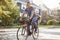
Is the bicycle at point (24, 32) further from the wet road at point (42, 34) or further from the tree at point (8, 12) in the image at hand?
the tree at point (8, 12)

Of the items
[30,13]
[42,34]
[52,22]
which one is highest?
[30,13]

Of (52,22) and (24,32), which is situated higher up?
(52,22)

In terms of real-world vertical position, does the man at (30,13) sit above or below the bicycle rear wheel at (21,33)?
above

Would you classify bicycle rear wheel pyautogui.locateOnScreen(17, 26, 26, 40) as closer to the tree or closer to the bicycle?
the bicycle

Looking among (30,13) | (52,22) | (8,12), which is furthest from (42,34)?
(8,12)

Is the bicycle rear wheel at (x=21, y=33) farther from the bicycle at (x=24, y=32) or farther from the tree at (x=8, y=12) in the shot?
the tree at (x=8, y=12)

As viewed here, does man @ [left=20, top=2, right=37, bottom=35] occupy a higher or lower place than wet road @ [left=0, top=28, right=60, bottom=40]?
higher

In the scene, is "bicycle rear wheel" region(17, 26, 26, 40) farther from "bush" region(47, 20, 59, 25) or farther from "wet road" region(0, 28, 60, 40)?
"bush" region(47, 20, 59, 25)

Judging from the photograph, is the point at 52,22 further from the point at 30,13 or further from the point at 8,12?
the point at 8,12

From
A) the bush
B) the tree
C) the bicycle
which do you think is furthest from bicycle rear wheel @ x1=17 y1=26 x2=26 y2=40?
the bush

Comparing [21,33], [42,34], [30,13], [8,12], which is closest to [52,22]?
[42,34]

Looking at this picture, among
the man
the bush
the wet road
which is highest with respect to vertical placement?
the man

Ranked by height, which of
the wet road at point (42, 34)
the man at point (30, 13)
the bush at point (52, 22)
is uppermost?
the man at point (30, 13)

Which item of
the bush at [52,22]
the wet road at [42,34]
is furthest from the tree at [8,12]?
the bush at [52,22]
